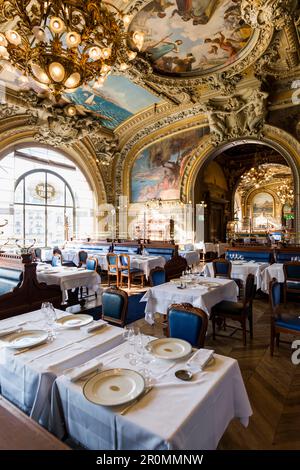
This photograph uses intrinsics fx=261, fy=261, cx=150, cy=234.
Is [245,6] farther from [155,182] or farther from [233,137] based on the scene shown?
[155,182]

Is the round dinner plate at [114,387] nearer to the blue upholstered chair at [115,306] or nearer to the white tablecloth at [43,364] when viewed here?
the white tablecloth at [43,364]

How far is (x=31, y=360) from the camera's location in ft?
5.76

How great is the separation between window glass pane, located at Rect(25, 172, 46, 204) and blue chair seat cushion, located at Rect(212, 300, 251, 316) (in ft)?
39.1

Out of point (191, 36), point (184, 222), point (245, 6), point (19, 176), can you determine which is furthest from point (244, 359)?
point (19, 176)

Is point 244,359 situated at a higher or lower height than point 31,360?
lower

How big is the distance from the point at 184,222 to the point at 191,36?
23.8 feet

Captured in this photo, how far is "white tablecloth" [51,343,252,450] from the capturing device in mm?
1180

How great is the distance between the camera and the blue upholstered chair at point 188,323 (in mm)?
2309

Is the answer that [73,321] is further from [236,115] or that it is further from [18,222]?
[18,222]

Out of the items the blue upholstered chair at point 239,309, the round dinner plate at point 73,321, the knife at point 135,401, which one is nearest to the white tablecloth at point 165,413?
the knife at point 135,401

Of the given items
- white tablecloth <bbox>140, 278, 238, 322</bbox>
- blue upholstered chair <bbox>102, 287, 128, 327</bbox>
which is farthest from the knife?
white tablecloth <bbox>140, 278, 238, 322</bbox>

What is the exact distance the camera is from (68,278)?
511cm

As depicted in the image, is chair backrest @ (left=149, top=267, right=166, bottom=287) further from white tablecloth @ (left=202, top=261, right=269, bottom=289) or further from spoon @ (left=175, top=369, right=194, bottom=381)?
spoon @ (left=175, top=369, right=194, bottom=381)
